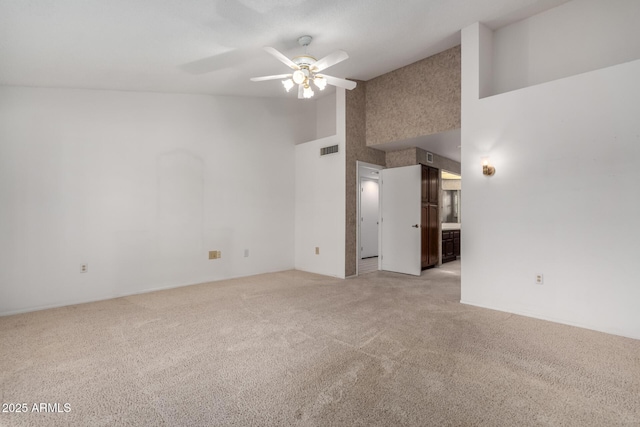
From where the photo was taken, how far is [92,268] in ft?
13.0

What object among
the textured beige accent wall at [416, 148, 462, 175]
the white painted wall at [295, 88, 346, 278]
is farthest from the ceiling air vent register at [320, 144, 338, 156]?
the textured beige accent wall at [416, 148, 462, 175]

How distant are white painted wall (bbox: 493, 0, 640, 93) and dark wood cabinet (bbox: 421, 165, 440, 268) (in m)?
2.20

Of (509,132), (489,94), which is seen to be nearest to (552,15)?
(489,94)

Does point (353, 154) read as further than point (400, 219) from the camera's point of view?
No

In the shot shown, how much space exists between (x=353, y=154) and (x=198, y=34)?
3.10m

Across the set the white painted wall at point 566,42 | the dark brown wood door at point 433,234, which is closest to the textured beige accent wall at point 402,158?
the dark brown wood door at point 433,234

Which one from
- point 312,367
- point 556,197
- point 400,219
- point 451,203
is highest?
point 451,203

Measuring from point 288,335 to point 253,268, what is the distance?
288 centimetres

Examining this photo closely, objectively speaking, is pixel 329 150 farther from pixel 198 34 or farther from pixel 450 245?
pixel 450 245

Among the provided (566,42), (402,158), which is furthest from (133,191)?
(566,42)

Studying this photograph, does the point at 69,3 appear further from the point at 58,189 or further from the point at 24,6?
the point at 58,189

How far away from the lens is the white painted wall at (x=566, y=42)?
3.12 metres

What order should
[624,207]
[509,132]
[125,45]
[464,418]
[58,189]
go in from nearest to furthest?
[464,418] → [624,207] → [125,45] → [509,132] → [58,189]

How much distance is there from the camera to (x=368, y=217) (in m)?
7.71
